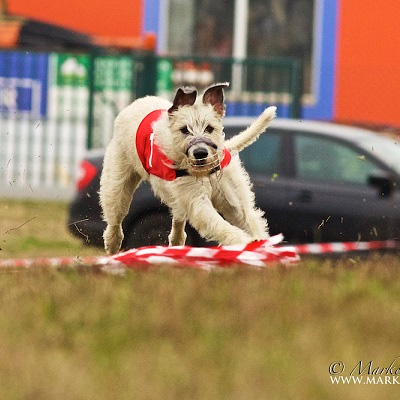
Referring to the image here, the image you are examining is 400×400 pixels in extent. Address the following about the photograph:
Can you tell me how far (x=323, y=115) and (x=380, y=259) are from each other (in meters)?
10.7

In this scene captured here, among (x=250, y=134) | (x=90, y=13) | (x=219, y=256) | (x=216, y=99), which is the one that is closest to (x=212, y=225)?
(x=219, y=256)

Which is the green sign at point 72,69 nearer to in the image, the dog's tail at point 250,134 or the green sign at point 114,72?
the green sign at point 114,72

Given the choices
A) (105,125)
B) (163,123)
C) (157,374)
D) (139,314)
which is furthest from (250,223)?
(105,125)

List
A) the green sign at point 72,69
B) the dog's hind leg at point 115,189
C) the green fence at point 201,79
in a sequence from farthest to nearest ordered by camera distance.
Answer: the green sign at point 72,69, the green fence at point 201,79, the dog's hind leg at point 115,189

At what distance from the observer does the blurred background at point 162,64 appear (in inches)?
572

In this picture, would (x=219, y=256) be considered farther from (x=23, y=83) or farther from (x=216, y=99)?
(x=23, y=83)

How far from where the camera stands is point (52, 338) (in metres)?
4.40

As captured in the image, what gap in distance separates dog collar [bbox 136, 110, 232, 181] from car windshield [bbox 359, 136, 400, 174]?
3.13 meters

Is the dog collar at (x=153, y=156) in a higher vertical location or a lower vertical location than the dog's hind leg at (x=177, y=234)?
higher

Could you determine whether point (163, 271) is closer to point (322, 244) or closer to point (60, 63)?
point (322, 244)

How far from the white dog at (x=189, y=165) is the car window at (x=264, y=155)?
240 centimetres
